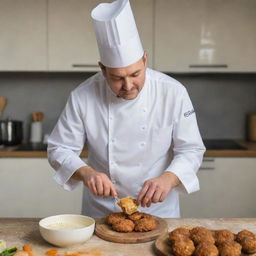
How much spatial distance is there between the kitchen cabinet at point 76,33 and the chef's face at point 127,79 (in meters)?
1.42

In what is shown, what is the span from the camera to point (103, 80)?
2.00m

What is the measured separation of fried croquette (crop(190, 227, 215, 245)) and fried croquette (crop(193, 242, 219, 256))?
3cm

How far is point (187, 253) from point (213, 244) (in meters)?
0.09

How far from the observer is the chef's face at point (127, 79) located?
1.67m

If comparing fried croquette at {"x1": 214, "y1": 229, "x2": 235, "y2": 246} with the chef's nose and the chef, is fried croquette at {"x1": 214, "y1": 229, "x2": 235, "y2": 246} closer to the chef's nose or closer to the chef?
the chef

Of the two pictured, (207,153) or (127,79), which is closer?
(127,79)

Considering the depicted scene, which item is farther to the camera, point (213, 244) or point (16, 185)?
point (16, 185)

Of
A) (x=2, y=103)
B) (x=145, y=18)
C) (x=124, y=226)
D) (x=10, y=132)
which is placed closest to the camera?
(x=124, y=226)

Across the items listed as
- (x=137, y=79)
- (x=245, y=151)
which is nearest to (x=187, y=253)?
(x=137, y=79)

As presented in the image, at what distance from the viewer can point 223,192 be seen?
9.93 ft

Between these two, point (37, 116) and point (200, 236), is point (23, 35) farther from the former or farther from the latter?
point (200, 236)

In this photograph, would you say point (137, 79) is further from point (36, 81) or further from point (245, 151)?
point (36, 81)

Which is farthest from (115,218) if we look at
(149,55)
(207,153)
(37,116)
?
(37,116)

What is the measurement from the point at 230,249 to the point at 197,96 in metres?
2.29
